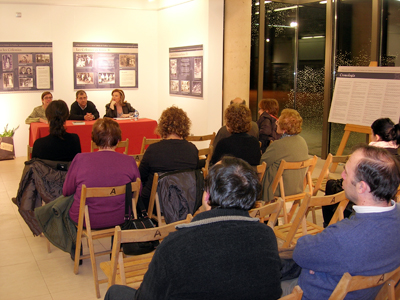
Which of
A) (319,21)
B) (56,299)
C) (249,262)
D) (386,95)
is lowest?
(56,299)

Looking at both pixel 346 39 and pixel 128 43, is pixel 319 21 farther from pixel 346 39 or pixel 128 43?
pixel 128 43

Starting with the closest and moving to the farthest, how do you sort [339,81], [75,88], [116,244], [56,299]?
[116,244], [56,299], [339,81], [75,88]

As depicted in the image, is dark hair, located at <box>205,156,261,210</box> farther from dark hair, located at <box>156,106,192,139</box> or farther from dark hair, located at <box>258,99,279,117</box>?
dark hair, located at <box>258,99,279,117</box>

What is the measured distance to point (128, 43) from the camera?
923 cm

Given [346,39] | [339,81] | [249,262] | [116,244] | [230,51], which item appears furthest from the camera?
[230,51]

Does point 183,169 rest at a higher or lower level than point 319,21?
lower

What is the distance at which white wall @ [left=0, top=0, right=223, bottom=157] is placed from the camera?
7.91 meters

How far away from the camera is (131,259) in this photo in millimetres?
2572

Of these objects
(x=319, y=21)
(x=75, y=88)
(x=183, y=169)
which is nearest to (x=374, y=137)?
(x=183, y=169)

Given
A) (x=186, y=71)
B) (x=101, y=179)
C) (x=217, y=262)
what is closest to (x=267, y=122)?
(x=101, y=179)

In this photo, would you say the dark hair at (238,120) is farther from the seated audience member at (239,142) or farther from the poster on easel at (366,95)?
the poster on easel at (366,95)

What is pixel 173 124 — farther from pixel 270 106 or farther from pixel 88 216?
pixel 270 106

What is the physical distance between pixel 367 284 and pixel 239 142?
2300 millimetres

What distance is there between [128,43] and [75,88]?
1.58 meters
